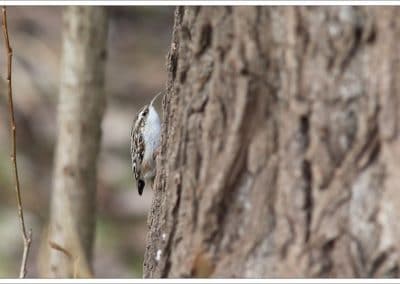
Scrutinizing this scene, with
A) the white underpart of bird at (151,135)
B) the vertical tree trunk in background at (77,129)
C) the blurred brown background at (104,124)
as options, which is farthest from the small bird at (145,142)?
the blurred brown background at (104,124)

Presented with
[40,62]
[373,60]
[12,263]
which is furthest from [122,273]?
[373,60]

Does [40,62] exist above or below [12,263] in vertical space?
above

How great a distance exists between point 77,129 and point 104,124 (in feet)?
12.8

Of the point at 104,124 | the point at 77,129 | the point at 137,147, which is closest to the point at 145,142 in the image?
the point at 137,147

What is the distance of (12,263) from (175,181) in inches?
184

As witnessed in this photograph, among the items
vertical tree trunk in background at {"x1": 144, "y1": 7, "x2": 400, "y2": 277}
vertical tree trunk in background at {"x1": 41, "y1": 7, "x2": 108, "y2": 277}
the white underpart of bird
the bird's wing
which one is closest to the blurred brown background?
the bird's wing

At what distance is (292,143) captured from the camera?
92.5 inches

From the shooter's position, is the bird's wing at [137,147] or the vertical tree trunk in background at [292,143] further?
the bird's wing at [137,147]

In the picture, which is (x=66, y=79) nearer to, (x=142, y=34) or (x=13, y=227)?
(x=13, y=227)

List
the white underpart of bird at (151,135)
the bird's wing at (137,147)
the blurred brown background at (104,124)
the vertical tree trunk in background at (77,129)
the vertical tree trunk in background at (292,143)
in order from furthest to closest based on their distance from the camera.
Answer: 1. the blurred brown background at (104,124)
2. the bird's wing at (137,147)
3. the white underpart of bird at (151,135)
4. the vertical tree trunk in background at (77,129)
5. the vertical tree trunk in background at (292,143)

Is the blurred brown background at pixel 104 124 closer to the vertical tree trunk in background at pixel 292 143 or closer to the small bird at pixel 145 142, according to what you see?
the small bird at pixel 145 142

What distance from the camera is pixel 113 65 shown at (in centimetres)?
955

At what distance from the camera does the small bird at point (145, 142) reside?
4782mm

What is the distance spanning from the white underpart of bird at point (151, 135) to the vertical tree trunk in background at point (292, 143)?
2.15 meters
